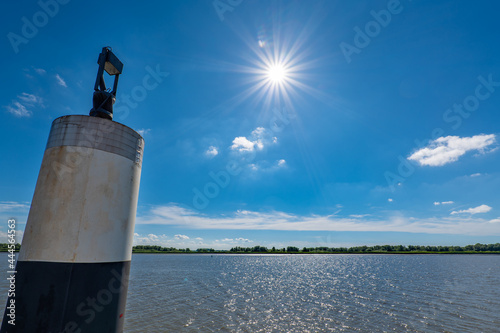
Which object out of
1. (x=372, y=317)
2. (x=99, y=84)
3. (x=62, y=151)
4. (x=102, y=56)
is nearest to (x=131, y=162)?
(x=62, y=151)

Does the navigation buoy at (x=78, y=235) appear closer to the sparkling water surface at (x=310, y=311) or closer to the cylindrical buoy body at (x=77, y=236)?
the cylindrical buoy body at (x=77, y=236)

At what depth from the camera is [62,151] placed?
5.64 metres

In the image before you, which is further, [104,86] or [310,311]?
[310,311]

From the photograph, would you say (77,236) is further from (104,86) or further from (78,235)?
(104,86)

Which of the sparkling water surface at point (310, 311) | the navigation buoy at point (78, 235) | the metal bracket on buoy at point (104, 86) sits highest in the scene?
the metal bracket on buoy at point (104, 86)

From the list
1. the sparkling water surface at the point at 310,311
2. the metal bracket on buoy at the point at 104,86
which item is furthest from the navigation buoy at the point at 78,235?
the sparkling water surface at the point at 310,311

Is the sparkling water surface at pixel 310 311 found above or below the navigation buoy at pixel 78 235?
below

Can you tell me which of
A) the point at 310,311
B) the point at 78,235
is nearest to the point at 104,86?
the point at 78,235

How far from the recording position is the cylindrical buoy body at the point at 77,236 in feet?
16.3

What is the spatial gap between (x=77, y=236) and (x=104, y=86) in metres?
4.57

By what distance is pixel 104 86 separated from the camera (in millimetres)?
7355

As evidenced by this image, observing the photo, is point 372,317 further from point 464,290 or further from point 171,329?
point 464,290

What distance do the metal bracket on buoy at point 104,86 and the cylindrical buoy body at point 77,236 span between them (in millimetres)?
940

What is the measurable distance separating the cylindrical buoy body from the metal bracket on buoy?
3.08ft
